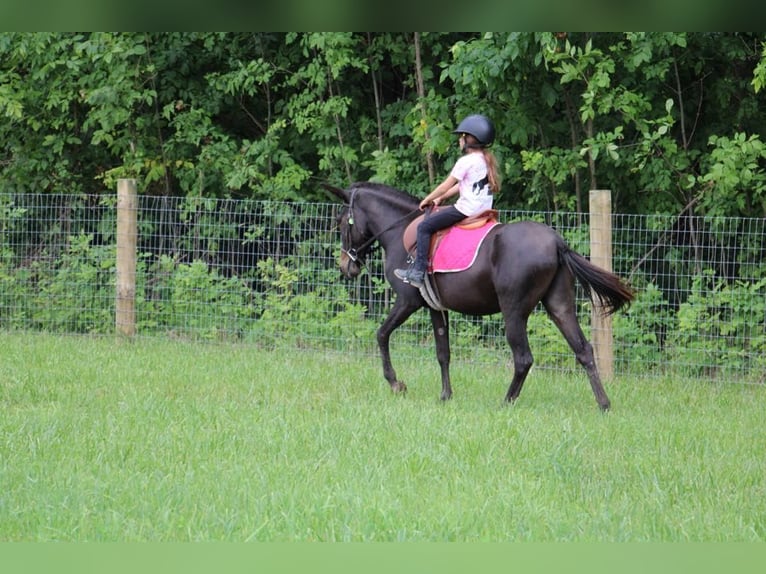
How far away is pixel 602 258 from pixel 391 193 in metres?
2.37

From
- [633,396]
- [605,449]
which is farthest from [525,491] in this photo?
[633,396]

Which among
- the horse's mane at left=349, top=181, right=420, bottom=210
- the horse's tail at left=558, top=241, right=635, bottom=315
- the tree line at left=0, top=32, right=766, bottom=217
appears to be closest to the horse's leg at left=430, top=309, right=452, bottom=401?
the horse's mane at left=349, top=181, right=420, bottom=210

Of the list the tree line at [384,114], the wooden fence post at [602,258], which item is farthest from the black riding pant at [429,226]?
the tree line at [384,114]

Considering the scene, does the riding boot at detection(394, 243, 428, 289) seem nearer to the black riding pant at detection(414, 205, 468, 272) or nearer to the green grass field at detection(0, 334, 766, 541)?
the black riding pant at detection(414, 205, 468, 272)

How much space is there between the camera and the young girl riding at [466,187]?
770 cm

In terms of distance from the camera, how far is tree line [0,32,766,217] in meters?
10.8

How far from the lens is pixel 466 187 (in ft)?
25.7

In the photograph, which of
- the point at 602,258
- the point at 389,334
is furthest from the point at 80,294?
the point at 602,258

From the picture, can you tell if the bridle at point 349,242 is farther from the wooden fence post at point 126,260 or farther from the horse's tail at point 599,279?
the wooden fence post at point 126,260

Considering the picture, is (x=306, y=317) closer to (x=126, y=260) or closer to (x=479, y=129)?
(x=126, y=260)

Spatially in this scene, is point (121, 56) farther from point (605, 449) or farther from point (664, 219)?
point (605, 449)

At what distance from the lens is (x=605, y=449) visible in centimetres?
593

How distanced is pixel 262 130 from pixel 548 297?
8568 millimetres

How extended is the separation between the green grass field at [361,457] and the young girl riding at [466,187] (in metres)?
1.19
